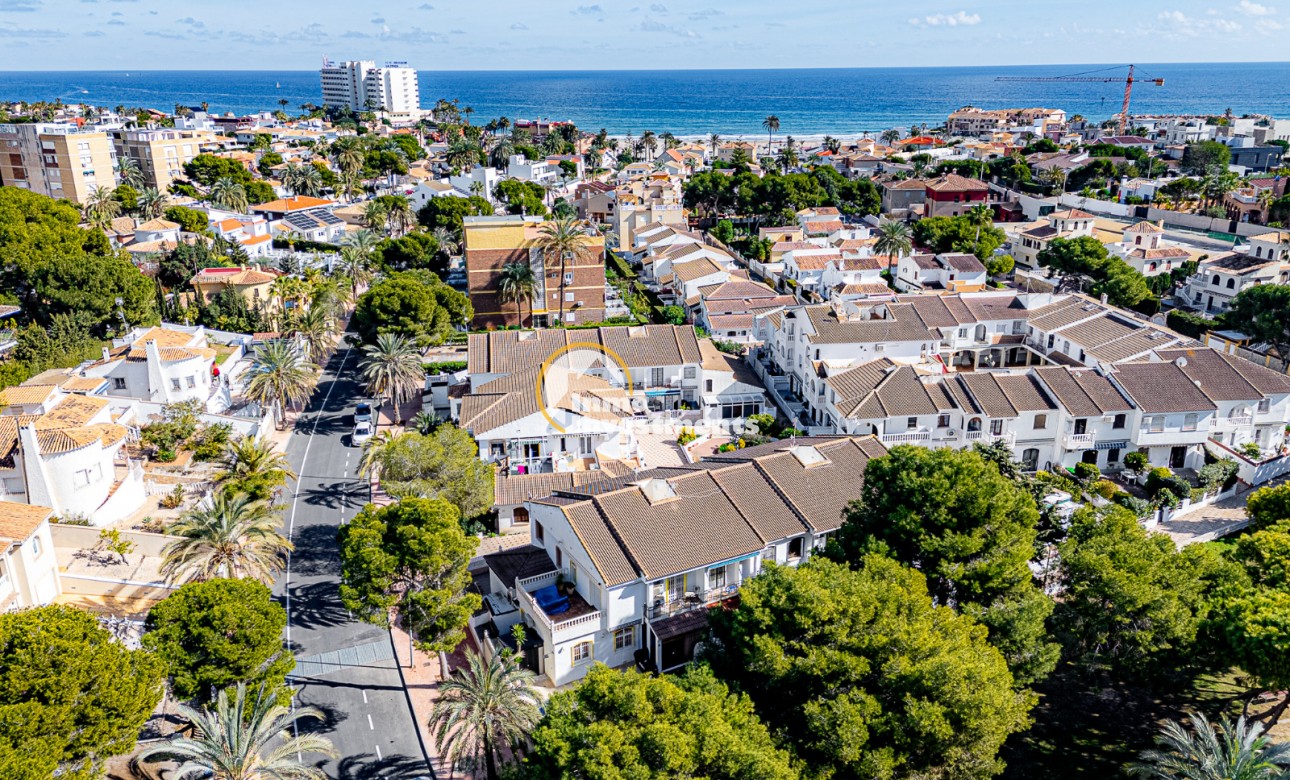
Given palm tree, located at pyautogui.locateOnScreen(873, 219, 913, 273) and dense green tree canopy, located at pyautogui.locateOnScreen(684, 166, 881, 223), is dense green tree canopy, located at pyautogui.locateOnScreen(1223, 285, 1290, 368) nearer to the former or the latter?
palm tree, located at pyautogui.locateOnScreen(873, 219, 913, 273)

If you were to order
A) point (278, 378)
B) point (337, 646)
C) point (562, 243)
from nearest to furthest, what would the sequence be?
point (337, 646) → point (278, 378) → point (562, 243)

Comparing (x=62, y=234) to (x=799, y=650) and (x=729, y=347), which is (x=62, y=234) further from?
(x=799, y=650)

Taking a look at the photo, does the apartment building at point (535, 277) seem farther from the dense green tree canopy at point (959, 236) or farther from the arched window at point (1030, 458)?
the dense green tree canopy at point (959, 236)

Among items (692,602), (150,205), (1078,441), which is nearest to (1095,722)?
(692,602)

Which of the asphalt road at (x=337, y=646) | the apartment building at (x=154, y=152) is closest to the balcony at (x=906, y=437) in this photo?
the asphalt road at (x=337, y=646)

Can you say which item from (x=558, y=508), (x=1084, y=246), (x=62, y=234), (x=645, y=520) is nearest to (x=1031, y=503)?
(x=645, y=520)

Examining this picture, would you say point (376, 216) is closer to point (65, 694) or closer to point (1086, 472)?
point (1086, 472)

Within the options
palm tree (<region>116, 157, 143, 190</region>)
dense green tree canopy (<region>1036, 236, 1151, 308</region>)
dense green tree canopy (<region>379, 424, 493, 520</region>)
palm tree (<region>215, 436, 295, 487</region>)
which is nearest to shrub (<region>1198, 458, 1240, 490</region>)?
dense green tree canopy (<region>1036, 236, 1151, 308</region>)
